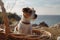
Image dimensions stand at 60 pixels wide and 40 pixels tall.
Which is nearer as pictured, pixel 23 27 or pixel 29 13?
pixel 29 13

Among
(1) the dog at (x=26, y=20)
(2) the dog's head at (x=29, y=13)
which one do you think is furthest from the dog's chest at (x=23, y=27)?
(2) the dog's head at (x=29, y=13)

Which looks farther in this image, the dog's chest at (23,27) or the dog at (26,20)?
the dog's chest at (23,27)

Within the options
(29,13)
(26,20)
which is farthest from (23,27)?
(29,13)

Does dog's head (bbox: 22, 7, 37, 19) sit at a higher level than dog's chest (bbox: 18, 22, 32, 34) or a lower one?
higher

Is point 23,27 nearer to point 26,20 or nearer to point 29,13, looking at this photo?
point 26,20

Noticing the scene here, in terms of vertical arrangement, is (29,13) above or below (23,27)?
above

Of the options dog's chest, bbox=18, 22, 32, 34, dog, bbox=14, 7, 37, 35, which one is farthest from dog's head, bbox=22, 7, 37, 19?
dog's chest, bbox=18, 22, 32, 34

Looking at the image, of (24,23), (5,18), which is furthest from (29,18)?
(5,18)

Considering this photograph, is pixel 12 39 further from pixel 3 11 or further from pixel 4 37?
pixel 3 11

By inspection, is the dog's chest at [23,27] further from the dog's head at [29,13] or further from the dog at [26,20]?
the dog's head at [29,13]

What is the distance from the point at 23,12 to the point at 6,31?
293mm

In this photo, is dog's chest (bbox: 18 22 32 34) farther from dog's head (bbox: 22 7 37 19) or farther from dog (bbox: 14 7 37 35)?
dog's head (bbox: 22 7 37 19)

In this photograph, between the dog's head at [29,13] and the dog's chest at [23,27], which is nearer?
the dog's head at [29,13]

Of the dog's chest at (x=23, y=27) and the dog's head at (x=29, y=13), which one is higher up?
the dog's head at (x=29, y=13)
